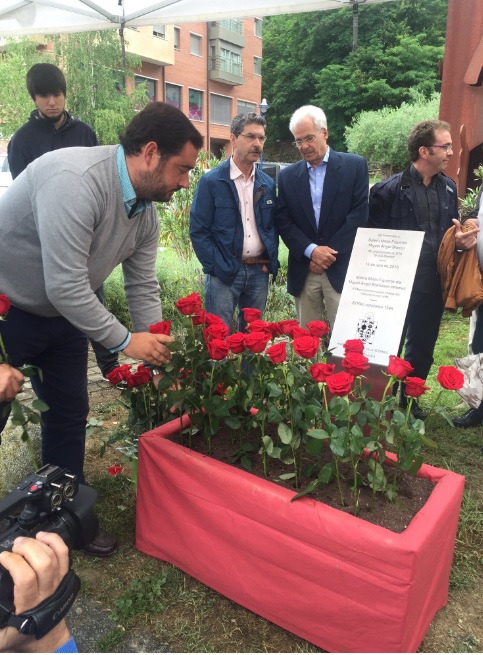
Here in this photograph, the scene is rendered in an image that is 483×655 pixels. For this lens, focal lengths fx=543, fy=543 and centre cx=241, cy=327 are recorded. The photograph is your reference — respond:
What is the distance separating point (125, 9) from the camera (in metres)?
5.79

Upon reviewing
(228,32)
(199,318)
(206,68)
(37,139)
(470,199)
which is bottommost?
(199,318)

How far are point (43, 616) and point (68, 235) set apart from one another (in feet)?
4.09

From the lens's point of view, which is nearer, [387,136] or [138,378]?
[138,378]

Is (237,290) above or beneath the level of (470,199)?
beneath

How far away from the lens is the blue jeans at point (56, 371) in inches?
84.1

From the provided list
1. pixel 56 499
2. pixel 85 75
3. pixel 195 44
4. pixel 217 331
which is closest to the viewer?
pixel 56 499

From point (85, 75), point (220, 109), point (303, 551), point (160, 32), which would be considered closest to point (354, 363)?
point (303, 551)

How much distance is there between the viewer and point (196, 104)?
3525 cm

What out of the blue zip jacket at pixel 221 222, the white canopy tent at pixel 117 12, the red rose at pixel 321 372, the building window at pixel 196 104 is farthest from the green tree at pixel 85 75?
the red rose at pixel 321 372

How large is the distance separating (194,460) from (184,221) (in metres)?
5.48

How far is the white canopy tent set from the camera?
17.4 ft

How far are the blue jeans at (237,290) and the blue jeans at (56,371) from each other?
1.40m

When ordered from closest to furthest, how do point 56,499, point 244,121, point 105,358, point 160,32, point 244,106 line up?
1. point 56,499
2. point 244,121
3. point 105,358
4. point 160,32
5. point 244,106

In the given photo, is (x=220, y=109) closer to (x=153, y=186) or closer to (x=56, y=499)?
(x=153, y=186)
